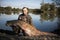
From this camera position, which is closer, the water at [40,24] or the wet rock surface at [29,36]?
the wet rock surface at [29,36]

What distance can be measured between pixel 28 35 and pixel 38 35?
246mm

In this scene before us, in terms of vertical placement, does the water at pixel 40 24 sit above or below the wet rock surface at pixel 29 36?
below

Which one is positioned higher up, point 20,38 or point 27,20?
point 27,20

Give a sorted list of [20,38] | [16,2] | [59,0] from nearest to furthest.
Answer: [20,38] → [59,0] → [16,2]

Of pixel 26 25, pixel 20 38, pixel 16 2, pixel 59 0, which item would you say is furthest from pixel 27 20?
pixel 16 2

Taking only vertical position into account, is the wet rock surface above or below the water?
above

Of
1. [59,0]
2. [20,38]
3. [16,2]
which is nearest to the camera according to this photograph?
[20,38]

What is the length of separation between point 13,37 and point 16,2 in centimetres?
643

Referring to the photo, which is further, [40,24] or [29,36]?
[40,24]

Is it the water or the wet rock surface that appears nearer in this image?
the wet rock surface

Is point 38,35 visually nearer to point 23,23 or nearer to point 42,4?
point 23,23

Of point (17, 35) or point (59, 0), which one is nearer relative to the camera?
point (17, 35)

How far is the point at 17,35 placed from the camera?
5.38m

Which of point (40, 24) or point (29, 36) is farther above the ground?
point (29, 36)
